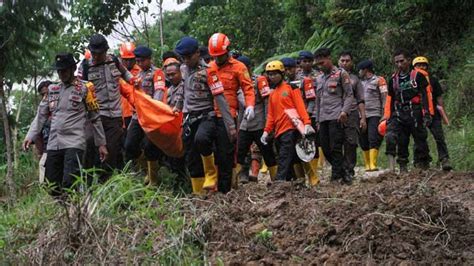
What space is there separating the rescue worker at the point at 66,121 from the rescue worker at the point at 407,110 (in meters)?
4.37

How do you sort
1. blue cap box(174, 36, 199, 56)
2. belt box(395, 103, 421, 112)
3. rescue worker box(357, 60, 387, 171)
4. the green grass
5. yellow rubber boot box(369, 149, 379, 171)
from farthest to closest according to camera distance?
rescue worker box(357, 60, 387, 171), yellow rubber boot box(369, 149, 379, 171), belt box(395, 103, 421, 112), blue cap box(174, 36, 199, 56), the green grass

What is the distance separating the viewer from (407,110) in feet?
34.6

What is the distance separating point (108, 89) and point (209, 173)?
150 cm

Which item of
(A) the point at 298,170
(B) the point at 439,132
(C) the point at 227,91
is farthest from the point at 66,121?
(B) the point at 439,132

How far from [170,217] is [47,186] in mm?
1673

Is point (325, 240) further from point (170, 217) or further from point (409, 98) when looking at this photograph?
point (409, 98)

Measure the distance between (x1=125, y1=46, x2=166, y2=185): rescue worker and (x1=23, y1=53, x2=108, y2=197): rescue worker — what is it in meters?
1.60

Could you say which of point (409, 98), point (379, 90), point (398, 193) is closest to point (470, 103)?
point (379, 90)

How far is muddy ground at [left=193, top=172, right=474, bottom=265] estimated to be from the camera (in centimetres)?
555

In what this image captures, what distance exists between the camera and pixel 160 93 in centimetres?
1005

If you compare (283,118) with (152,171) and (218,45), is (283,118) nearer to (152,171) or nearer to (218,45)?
(218,45)

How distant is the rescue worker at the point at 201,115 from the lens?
856 cm

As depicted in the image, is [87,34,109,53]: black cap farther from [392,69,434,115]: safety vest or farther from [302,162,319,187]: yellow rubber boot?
[392,69,434,115]: safety vest

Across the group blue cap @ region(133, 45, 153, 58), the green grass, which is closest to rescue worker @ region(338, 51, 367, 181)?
blue cap @ region(133, 45, 153, 58)
